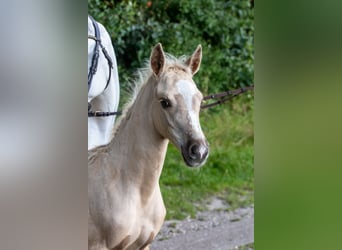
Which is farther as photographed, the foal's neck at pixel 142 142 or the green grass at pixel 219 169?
the green grass at pixel 219 169

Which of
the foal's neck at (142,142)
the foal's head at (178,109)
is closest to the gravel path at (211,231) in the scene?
the foal's neck at (142,142)

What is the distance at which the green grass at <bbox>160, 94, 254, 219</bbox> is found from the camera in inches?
182

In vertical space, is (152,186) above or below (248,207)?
above

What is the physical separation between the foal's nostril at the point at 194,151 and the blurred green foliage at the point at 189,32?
1995 millimetres

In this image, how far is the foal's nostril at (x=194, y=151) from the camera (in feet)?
7.39

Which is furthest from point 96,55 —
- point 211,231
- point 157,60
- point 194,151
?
point 211,231

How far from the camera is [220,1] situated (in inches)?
202

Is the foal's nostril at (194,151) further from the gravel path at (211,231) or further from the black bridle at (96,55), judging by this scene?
the gravel path at (211,231)
